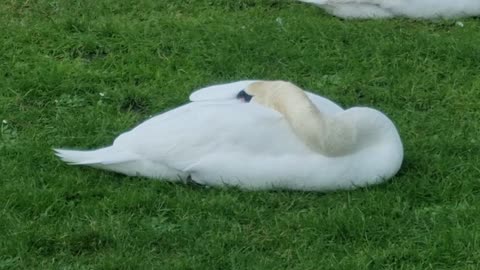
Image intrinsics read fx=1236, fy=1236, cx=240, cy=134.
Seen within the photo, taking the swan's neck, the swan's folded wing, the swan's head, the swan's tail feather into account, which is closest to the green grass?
the swan's tail feather

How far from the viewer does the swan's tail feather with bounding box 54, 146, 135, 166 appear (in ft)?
18.9

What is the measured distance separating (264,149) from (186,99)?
1232mm

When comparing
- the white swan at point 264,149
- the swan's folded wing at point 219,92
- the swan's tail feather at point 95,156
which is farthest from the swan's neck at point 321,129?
the swan's tail feather at point 95,156

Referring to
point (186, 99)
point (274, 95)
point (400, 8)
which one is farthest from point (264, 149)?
point (400, 8)

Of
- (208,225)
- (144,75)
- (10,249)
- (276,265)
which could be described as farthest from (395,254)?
(144,75)

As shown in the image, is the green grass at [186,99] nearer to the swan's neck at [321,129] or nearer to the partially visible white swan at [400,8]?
the partially visible white swan at [400,8]

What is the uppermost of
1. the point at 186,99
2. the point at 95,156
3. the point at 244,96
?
the point at 244,96

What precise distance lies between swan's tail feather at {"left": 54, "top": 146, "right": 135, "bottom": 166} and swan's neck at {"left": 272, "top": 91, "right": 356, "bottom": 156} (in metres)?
0.78

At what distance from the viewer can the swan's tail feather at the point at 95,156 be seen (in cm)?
576

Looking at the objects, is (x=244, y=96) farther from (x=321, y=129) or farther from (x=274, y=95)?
(x=321, y=129)

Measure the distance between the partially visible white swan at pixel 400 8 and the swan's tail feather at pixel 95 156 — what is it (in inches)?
108

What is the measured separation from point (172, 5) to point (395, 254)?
3.68 metres

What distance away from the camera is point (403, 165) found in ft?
19.5

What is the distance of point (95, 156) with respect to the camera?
5.84m
